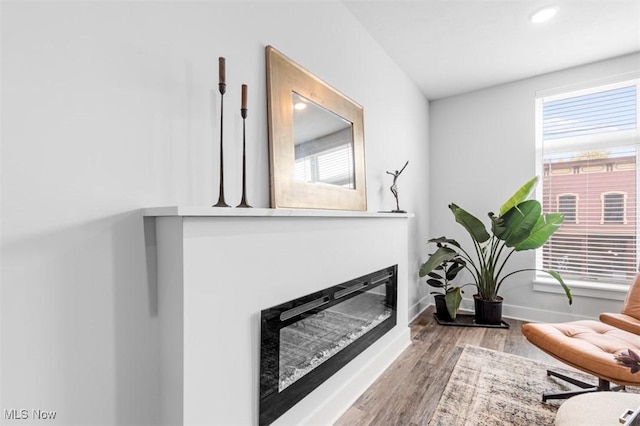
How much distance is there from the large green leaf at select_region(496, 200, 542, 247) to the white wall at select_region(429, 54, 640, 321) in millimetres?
754

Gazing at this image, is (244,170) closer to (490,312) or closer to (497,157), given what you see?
(490,312)

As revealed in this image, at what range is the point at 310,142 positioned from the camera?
1.86m

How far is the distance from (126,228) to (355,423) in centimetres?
157

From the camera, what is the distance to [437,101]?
411 centimetres

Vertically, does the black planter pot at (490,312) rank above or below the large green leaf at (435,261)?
below

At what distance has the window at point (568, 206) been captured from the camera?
3289 mm

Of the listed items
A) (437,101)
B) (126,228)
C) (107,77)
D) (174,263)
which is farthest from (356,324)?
(437,101)

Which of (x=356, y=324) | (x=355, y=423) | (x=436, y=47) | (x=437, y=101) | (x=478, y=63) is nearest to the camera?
(x=355, y=423)

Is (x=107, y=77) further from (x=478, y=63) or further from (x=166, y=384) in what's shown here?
(x=478, y=63)

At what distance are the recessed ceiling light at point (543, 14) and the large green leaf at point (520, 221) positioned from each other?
4.92ft

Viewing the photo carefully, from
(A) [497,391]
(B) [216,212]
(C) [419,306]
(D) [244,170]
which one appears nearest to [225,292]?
(B) [216,212]

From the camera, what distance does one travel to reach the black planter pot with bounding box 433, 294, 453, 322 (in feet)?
11.3

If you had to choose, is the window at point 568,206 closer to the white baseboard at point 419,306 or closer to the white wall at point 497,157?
the white wall at point 497,157

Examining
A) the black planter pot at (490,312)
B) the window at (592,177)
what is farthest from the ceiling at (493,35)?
the black planter pot at (490,312)
